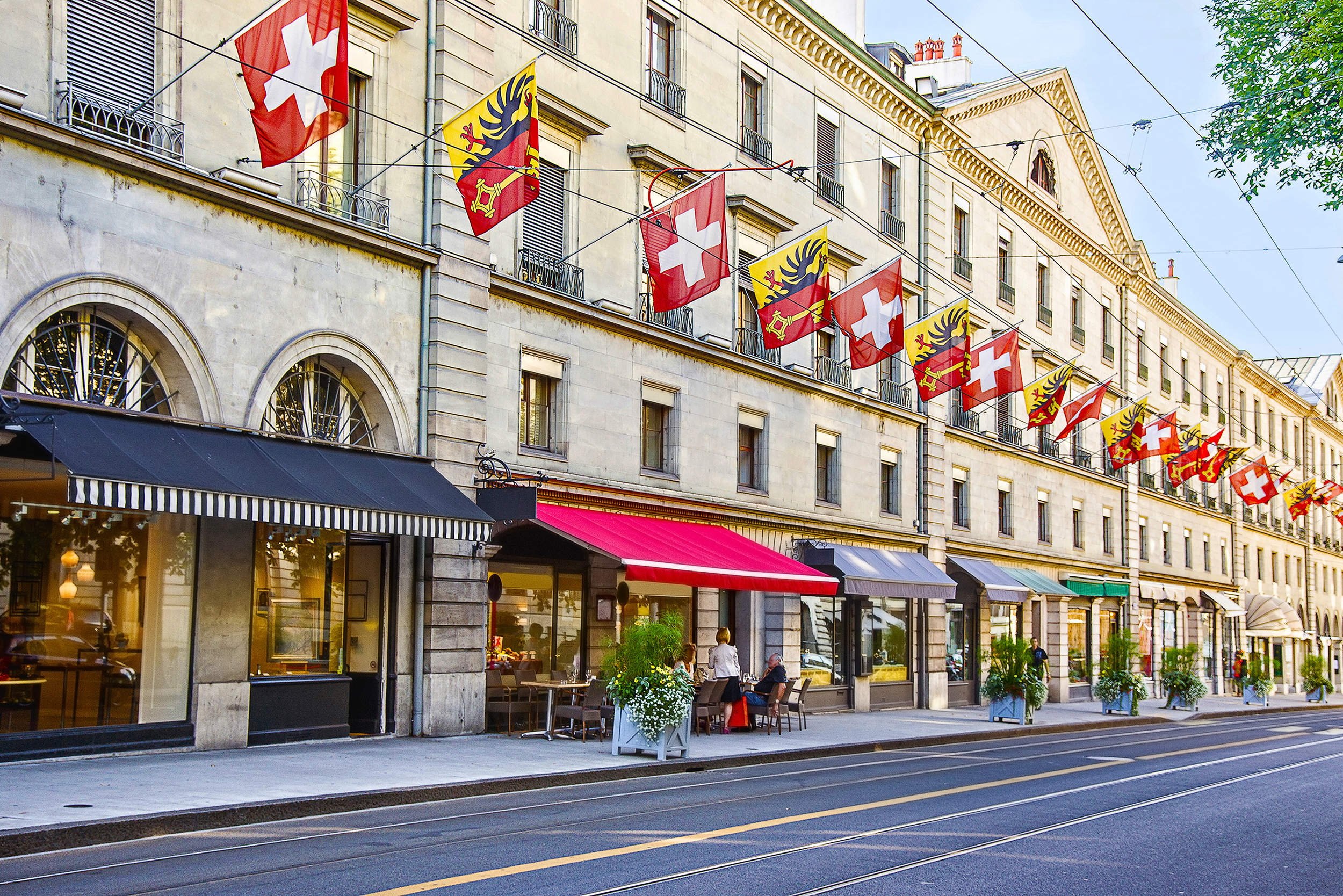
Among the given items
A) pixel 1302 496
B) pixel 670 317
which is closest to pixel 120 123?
pixel 670 317

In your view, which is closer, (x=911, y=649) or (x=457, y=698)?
(x=457, y=698)

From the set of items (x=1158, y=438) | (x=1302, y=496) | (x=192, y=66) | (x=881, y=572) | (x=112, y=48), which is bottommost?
(x=881, y=572)

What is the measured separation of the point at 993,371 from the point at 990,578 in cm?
733

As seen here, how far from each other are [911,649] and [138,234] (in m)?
23.3

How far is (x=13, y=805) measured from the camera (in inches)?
420

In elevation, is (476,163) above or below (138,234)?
above

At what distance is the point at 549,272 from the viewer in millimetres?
21719

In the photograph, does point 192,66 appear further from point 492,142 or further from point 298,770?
point 298,770

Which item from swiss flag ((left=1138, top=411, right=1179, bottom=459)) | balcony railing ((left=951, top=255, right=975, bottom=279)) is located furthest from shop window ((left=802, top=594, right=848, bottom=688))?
swiss flag ((left=1138, top=411, right=1179, bottom=459))

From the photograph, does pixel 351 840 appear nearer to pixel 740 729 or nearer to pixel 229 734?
pixel 229 734

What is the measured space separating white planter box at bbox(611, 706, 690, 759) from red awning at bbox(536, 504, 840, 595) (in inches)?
92.3

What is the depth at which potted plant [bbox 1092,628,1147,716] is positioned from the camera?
3347 centimetres

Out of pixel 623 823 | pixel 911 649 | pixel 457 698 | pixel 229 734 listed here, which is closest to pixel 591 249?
pixel 457 698

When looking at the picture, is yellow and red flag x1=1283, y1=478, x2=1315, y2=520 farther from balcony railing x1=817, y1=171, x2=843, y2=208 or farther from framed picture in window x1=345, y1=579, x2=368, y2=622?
framed picture in window x1=345, y1=579, x2=368, y2=622
